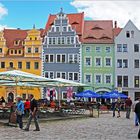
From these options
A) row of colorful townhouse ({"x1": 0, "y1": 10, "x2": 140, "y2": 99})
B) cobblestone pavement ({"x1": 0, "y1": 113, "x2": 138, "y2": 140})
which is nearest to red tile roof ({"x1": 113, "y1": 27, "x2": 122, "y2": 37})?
row of colorful townhouse ({"x1": 0, "y1": 10, "x2": 140, "y2": 99})

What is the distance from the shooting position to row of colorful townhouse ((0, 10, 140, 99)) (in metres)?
57.8

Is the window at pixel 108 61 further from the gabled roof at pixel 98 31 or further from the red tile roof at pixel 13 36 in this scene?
the red tile roof at pixel 13 36

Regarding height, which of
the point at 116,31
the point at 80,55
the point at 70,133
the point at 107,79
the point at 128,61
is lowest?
Answer: the point at 70,133

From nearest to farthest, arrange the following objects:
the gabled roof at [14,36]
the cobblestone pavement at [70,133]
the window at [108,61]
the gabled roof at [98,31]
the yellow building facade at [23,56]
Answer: the cobblestone pavement at [70,133], the window at [108,61], the gabled roof at [98,31], the yellow building facade at [23,56], the gabled roof at [14,36]

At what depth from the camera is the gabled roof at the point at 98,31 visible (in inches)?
2339

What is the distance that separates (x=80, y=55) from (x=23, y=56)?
916 cm

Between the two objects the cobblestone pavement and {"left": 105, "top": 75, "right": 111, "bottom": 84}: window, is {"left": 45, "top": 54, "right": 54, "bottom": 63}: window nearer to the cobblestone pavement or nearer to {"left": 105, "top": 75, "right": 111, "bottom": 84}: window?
{"left": 105, "top": 75, "right": 111, "bottom": 84}: window

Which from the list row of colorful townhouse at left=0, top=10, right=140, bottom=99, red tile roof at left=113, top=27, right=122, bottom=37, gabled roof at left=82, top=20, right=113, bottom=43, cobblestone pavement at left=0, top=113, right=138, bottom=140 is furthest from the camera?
red tile roof at left=113, top=27, right=122, bottom=37

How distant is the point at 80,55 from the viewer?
58719 mm

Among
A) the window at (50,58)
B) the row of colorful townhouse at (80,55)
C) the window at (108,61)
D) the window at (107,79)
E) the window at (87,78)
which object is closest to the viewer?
the row of colorful townhouse at (80,55)

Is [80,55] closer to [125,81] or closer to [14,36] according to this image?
[125,81]

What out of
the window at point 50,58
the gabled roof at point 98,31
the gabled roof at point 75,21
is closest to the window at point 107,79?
the gabled roof at point 98,31

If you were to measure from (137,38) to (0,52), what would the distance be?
71.1 feet

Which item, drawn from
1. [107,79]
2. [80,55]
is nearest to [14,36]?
[80,55]
